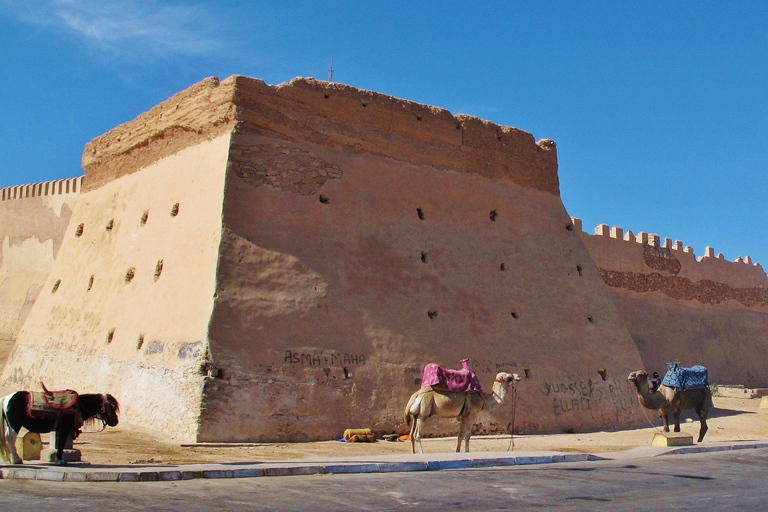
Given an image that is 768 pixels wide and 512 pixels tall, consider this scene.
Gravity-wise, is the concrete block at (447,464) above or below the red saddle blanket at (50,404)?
below

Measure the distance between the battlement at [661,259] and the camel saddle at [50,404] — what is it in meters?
15.9

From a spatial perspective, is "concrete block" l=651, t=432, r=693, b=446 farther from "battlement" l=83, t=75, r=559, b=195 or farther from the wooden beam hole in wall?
the wooden beam hole in wall

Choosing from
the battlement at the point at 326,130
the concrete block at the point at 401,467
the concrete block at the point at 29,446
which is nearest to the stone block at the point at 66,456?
the concrete block at the point at 29,446

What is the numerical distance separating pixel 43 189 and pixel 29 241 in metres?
1.84

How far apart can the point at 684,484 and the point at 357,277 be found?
24.0ft

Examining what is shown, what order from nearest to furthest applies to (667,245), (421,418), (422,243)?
1. (421,418)
2. (422,243)
3. (667,245)

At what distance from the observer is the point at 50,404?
9828mm

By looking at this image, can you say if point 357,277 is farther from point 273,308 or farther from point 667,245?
point 667,245

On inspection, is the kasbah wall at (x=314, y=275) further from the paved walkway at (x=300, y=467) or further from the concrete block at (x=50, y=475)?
the concrete block at (x=50, y=475)

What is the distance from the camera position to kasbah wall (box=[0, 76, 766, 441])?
13977mm

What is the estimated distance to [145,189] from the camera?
1725 cm

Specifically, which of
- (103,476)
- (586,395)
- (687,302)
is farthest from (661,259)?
(103,476)

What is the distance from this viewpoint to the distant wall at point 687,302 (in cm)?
2470

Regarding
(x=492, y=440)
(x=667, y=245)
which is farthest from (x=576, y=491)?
(x=667, y=245)
